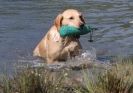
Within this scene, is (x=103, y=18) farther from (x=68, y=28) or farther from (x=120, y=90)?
(x=120, y=90)

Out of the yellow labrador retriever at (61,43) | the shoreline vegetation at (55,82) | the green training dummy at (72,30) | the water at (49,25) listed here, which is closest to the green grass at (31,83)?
the shoreline vegetation at (55,82)

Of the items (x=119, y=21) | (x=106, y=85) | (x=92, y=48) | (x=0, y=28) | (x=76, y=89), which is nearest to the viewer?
(x=106, y=85)

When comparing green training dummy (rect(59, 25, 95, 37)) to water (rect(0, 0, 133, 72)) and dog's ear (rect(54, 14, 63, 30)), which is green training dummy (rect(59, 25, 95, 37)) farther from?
water (rect(0, 0, 133, 72))

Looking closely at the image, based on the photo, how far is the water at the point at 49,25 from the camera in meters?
10.7

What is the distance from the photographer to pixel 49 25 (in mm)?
13625

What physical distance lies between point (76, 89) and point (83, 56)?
299cm

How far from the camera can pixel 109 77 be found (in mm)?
6445

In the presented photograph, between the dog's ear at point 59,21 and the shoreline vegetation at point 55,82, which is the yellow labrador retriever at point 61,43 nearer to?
the dog's ear at point 59,21

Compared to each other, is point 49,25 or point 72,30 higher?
point 72,30

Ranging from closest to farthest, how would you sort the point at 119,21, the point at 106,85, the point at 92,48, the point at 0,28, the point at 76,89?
1. the point at 106,85
2. the point at 76,89
3. the point at 92,48
4. the point at 0,28
5. the point at 119,21

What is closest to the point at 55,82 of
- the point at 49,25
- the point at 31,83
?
the point at 31,83

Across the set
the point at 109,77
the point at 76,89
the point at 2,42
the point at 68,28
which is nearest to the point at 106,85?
the point at 109,77

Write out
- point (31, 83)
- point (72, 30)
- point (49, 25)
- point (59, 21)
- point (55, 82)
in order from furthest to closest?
point (49, 25)
point (59, 21)
point (72, 30)
point (55, 82)
point (31, 83)

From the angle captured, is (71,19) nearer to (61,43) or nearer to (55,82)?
(61,43)
